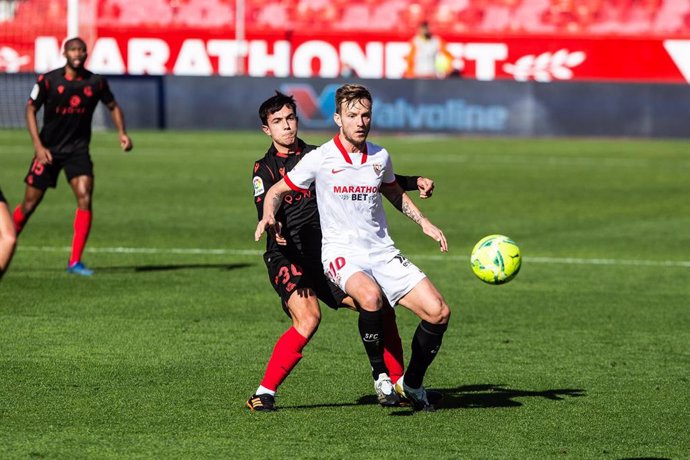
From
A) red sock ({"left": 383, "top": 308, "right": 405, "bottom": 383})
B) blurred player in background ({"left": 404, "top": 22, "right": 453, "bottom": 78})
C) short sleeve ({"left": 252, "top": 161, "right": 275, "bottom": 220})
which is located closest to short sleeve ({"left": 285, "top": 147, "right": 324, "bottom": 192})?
short sleeve ({"left": 252, "top": 161, "right": 275, "bottom": 220})

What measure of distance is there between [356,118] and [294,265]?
0.96 m

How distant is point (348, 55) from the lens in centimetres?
4038

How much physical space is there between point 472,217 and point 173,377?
9.85 metres

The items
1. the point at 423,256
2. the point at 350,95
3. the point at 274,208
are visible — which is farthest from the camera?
the point at 423,256

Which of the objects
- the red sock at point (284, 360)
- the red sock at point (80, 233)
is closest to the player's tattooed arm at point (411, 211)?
the red sock at point (284, 360)

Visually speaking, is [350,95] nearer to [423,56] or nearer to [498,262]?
[498,262]

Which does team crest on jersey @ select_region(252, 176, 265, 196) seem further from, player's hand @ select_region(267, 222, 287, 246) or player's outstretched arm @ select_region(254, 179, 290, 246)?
player's hand @ select_region(267, 222, 287, 246)

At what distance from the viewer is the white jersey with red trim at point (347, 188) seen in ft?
24.2

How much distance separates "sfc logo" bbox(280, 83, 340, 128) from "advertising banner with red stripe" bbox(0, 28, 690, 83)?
5482 mm

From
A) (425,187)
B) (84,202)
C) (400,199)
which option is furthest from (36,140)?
(425,187)

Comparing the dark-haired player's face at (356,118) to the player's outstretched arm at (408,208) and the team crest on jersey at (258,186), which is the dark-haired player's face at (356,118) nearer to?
the player's outstretched arm at (408,208)

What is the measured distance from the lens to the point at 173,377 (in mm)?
8305

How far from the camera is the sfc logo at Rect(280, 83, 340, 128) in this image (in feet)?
103

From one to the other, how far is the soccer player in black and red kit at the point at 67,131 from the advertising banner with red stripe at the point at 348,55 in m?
24.3
